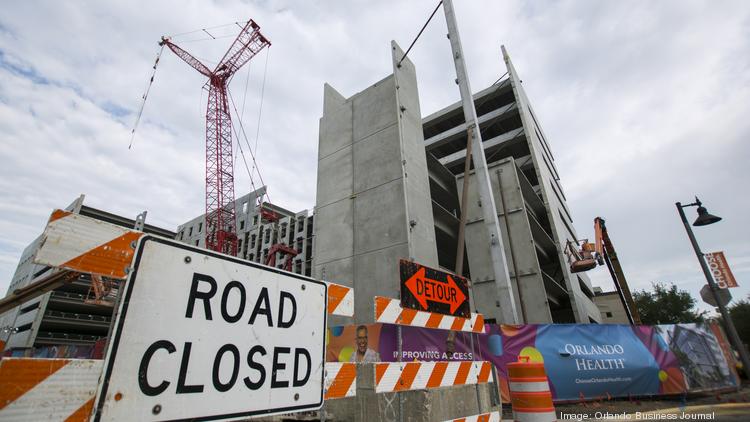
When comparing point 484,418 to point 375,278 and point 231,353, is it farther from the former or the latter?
point 375,278

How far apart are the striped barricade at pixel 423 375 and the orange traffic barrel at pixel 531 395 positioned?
875 mm

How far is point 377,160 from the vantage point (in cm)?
1423

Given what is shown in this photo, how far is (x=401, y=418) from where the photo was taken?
3.73 m

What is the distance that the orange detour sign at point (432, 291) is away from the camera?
4045 mm

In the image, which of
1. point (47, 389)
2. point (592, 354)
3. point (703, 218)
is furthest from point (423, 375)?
point (703, 218)

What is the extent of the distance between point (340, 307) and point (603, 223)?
74.9 feet

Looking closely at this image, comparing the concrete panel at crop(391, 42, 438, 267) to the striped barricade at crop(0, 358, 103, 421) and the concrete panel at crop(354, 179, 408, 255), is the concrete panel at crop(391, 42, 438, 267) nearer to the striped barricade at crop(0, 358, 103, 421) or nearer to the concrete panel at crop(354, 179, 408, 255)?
the concrete panel at crop(354, 179, 408, 255)

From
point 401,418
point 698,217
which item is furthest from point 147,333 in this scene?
point 698,217

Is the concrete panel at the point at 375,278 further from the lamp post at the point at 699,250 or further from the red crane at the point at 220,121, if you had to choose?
the red crane at the point at 220,121

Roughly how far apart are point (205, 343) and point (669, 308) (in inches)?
2285

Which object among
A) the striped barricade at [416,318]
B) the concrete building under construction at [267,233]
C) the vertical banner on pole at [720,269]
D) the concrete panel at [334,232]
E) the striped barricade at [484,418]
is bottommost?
the striped barricade at [484,418]

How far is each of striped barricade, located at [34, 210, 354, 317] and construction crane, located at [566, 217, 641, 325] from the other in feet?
70.8

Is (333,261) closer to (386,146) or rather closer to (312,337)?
(386,146)

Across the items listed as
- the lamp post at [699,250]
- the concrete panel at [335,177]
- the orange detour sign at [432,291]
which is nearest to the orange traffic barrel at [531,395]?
the orange detour sign at [432,291]
